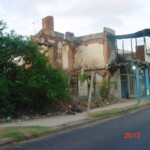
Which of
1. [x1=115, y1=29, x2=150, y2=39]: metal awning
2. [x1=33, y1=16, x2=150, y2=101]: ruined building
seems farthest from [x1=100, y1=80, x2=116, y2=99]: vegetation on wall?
[x1=115, y1=29, x2=150, y2=39]: metal awning

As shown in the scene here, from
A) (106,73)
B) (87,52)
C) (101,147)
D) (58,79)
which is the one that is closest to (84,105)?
(58,79)

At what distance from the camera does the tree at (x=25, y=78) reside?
1195cm

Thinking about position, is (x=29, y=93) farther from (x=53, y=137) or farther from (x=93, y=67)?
(x=93, y=67)

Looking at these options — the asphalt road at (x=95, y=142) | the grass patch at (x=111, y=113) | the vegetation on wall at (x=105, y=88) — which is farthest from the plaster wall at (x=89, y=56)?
the asphalt road at (x=95, y=142)

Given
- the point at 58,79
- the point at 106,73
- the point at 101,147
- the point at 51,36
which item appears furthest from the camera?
the point at 106,73

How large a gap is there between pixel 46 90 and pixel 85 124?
10.7 feet

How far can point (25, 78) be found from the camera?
12.5m

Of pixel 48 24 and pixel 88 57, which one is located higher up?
pixel 48 24

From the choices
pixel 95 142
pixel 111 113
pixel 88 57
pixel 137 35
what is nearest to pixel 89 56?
pixel 88 57

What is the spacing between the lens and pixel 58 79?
13242 mm

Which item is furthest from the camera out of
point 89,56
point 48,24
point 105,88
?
point 89,56

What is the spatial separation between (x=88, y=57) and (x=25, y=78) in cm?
1071
